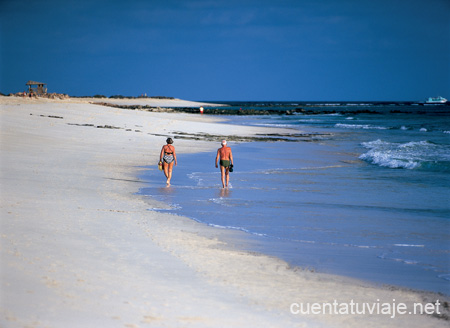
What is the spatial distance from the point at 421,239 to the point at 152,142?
18.9 m

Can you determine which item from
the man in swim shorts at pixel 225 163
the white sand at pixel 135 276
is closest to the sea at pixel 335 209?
the man in swim shorts at pixel 225 163

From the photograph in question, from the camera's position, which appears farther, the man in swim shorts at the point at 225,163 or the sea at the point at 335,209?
the man in swim shorts at the point at 225,163

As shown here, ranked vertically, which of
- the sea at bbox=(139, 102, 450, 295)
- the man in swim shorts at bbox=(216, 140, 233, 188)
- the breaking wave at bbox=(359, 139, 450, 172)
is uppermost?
the man in swim shorts at bbox=(216, 140, 233, 188)

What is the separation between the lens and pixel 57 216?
8656 millimetres

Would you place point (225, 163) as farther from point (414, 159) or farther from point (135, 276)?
point (414, 159)

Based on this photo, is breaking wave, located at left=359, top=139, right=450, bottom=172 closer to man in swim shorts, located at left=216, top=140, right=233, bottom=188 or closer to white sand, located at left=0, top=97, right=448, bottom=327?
man in swim shorts, located at left=216, top=140, right=233, bottom=188

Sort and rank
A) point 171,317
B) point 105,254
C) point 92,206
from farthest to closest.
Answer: point 92,206, point 105,254, point 171,317

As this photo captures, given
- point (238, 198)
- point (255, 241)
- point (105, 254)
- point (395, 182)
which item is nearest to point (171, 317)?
point (105, 254)

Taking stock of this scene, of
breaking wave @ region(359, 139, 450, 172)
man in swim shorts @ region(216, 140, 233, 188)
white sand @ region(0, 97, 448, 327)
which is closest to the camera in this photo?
white sand @ region(0, 97, 448, 327)

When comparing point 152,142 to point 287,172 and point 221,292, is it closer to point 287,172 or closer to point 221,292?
point 287,172

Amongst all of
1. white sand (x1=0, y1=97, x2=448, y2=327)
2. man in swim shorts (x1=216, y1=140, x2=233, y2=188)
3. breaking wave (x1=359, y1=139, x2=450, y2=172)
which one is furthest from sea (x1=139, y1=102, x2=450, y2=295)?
white sand (x1=0, y1=97, x2=448, y2=327)

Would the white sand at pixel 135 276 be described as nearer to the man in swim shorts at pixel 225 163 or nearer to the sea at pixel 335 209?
the sea at pixel 335 209

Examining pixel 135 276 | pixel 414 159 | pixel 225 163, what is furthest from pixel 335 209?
pixel 414 159

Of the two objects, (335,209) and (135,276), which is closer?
(135,276)
